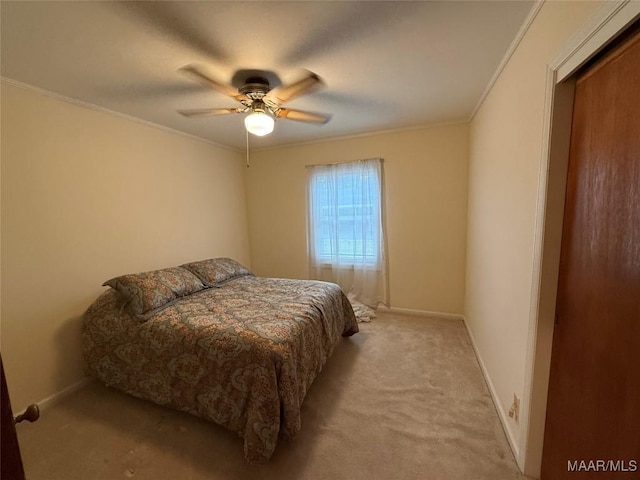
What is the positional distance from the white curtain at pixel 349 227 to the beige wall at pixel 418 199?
0.41 ft

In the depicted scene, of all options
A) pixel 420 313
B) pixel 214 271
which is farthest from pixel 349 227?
pixel 214 271

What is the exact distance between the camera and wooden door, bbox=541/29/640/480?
836 millimetres

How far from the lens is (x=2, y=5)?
1.22m

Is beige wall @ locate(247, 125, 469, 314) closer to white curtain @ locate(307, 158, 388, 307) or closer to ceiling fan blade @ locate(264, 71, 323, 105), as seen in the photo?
white curtain @ locate(307, 158, 388, 307)

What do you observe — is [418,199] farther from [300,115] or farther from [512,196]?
[300,115]

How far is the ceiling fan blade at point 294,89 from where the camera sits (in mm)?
1700

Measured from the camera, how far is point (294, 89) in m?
1.80

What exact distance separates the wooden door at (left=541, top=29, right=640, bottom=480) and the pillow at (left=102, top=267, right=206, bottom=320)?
8.05ft

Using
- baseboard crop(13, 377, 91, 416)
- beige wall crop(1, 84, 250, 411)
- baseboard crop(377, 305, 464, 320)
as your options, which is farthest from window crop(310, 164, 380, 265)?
baseboard crop(13, 377, 91, 416)

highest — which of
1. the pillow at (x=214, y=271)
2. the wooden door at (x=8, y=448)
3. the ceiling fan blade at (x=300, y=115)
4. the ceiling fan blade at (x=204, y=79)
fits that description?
the ceiling fan blade at (x=204, y=79)

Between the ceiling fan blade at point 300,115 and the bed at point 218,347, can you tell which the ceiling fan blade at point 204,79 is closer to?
the ceiling fan blade at point 300,115

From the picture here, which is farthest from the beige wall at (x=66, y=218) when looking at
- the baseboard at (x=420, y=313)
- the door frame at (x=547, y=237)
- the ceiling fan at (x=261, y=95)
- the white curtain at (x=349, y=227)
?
the door frame at (x=547, y=237)

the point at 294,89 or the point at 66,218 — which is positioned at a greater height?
the point at 294,89

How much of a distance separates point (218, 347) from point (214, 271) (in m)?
1.38
